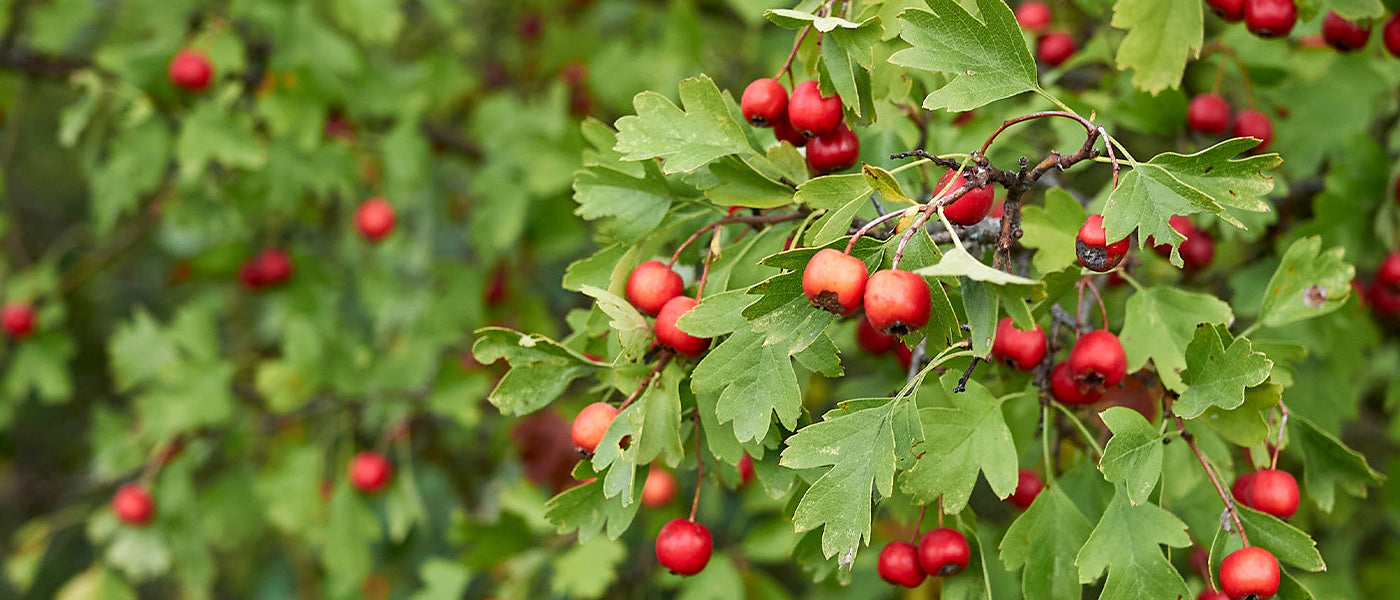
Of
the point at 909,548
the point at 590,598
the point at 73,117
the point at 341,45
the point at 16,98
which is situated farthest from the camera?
the point at 16,98

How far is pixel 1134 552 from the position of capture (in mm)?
1137

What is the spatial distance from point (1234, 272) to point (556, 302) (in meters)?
2.25

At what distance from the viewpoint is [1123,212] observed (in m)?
1.03

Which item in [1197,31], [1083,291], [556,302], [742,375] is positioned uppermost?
[1197,31]

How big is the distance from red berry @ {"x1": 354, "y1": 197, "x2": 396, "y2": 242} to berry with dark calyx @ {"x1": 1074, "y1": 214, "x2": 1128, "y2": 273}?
2352mm

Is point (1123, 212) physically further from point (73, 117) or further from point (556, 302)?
point (556, 302)

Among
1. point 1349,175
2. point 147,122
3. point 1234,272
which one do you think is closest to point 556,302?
point 147,122

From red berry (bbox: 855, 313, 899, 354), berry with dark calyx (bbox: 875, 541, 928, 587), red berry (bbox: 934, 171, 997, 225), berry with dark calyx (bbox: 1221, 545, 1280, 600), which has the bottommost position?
red berry (bbox: 855, 313, 899, 354)

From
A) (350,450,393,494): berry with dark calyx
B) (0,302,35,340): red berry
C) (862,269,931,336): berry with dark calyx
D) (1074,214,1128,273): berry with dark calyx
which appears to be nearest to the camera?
(862,269,931,336): berry with dark calyx

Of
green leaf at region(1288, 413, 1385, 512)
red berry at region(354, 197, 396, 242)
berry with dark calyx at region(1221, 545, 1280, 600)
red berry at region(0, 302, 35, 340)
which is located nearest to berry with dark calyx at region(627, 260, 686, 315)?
berry with dark calyx at region(1221, 545, 1280, 600)

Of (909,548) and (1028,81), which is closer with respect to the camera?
(1028,81)

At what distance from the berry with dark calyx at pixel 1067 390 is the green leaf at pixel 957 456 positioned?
14 cm

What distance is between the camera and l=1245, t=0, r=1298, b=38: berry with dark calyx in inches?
53.1

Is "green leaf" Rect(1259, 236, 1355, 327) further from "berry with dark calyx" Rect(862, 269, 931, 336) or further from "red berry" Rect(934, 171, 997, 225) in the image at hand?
"berry with dark calyx" Rect(862, 269, 931, 336)
